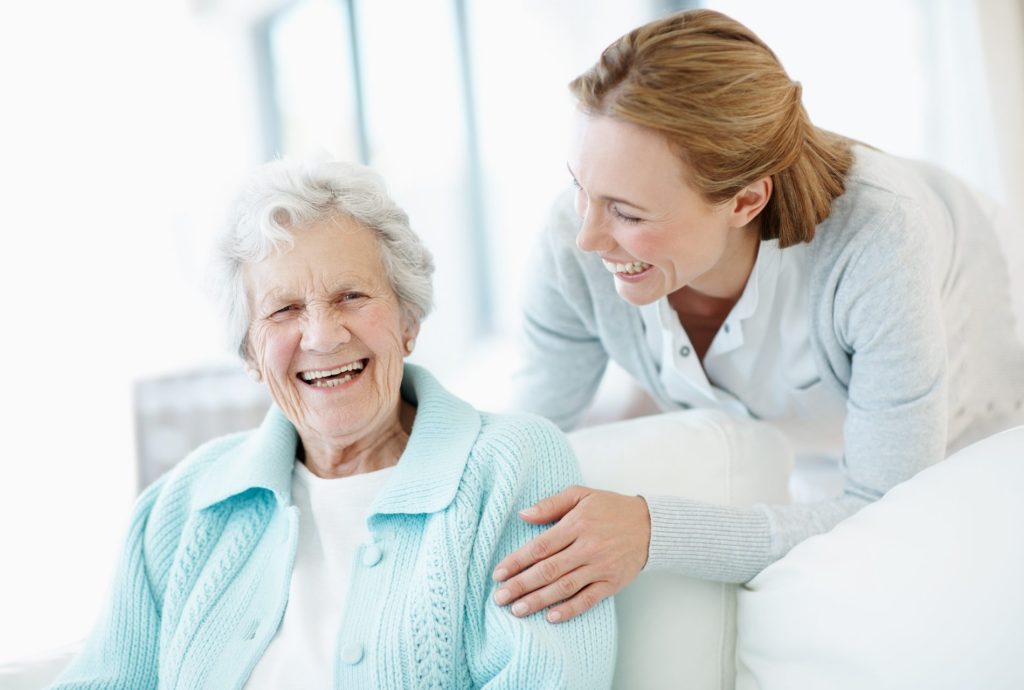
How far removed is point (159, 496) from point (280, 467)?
8.7 inches

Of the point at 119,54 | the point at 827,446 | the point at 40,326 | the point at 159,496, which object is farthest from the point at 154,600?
the point at 119,54

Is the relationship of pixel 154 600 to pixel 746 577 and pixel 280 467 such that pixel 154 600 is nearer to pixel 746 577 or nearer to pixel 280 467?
pixel 280 467

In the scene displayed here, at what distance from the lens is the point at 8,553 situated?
284 centimetres

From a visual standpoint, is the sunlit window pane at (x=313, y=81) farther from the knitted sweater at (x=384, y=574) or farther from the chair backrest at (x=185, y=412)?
the knitted sweater at (x=384, y=574)

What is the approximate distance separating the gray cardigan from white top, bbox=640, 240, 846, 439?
2.1 inches

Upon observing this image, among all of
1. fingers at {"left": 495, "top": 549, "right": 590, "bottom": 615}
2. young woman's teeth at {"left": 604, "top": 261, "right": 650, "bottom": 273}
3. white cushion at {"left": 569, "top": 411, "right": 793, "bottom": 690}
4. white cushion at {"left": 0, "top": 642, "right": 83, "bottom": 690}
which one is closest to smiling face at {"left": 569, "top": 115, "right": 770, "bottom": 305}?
young woman's teeth at {"left": 604, "top": 261, "right": 650, "bottom": 273}

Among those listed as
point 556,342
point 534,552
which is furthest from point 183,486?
point 556,342

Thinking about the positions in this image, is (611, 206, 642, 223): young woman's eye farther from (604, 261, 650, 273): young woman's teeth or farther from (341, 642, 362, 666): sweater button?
(341, 642, 362, 666): sweater button

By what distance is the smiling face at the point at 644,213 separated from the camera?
1409mm

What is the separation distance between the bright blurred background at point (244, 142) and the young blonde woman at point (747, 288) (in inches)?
14.9

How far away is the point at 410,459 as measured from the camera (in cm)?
146

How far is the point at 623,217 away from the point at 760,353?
17.7 inches

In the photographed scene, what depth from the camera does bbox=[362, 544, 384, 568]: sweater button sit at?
1.39 meters

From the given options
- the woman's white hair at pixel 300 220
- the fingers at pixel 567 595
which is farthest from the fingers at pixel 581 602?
the woman's white hair at pixel 300 220
